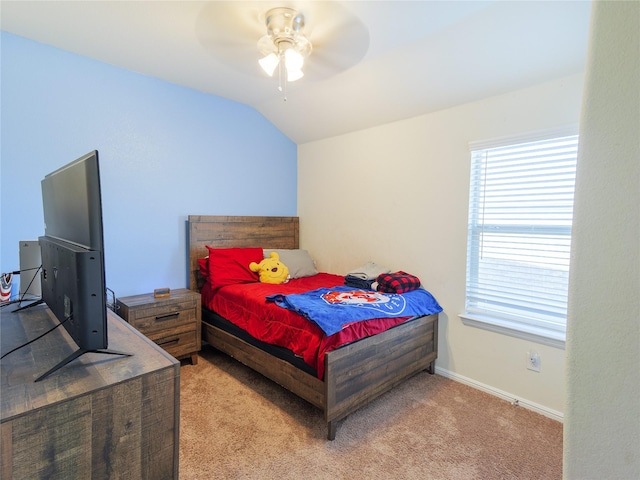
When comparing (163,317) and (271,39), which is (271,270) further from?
(271,39)

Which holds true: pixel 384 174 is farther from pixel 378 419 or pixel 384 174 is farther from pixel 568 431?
pixel 568 431

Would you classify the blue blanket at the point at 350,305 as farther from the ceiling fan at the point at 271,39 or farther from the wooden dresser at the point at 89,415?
the ceiling fan at the point at 271,39

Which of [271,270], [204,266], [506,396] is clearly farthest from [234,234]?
[506,396]

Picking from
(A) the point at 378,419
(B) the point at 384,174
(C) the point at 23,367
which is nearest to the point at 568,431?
(C) the point at 23,367

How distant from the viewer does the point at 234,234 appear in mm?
3307

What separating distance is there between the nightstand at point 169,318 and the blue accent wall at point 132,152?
11.6 inches

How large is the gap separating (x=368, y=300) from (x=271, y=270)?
3.61 ft

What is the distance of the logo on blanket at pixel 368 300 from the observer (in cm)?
220

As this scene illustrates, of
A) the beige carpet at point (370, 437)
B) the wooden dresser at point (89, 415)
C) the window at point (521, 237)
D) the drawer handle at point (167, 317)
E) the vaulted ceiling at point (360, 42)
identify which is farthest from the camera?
the drawer handle at point (167, 317)

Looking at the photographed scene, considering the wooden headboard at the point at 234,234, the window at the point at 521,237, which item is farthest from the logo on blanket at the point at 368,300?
the wooden headboard at the point at 234,234

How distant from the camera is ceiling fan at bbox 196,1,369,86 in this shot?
1.72 m

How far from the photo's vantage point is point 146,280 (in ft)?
9.21

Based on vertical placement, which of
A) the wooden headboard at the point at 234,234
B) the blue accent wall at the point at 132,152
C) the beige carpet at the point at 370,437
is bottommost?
the beige carpet at the point at 370,437

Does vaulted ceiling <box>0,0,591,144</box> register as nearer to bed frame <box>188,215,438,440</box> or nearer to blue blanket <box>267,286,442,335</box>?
bed frame <box>188,215,438,440</box>
